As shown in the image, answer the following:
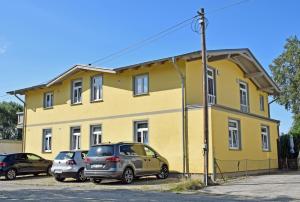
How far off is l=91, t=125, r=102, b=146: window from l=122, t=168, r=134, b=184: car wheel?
24.0 feet

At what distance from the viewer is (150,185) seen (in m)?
16.7

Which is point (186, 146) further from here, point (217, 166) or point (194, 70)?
point (194, 70)

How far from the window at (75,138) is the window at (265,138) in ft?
37.9

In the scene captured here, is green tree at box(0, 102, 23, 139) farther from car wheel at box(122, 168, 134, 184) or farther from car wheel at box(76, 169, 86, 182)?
car wheel at box(122, 168, 134, 184)

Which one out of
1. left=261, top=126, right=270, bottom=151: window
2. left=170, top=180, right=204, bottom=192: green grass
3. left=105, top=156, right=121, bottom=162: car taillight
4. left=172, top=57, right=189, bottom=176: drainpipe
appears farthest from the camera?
left=261, top=126, right=270, bottom=151: window

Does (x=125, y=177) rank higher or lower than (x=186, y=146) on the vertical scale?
lower

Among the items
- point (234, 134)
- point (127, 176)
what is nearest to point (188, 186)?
Answer: point (127, 176)

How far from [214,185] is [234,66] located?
413 inches

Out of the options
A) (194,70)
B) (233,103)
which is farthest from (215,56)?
(233,103)

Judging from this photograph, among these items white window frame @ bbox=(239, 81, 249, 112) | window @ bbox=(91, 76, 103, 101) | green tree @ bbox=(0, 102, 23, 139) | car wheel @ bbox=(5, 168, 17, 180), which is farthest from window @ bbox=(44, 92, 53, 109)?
green tree @ bbox=(0, 102, 23, 139)

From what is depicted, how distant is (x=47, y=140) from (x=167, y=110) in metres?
10.8

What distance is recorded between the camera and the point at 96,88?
1001 inches

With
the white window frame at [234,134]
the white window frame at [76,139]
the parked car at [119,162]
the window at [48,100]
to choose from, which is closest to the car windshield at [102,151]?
the parked car at [119,162]

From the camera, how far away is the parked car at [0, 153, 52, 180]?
21345 mm
